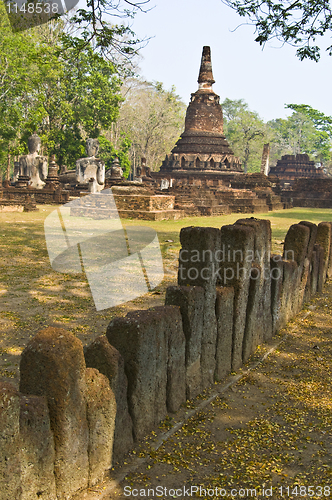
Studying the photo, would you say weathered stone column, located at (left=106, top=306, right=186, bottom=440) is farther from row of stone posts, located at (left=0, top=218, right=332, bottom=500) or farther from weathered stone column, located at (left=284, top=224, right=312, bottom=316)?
weathered stone column, located at (left=284, top=224, right=312, bottom=316)

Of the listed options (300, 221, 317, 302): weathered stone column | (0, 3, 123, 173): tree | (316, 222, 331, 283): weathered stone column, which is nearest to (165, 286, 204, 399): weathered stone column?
(300, 221, 317, 302): weathered stone column

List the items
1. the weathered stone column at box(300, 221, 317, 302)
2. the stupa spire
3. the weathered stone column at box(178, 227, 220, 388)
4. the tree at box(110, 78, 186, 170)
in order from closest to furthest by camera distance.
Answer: the weathered stone column at box(178, 227, 220, 388), the weathered stone column at box(300, 221, 317, 302), the stupa spire, the tree at box(110, 78, 186, 170)

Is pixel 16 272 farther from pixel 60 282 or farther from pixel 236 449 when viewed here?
pixel 236 449

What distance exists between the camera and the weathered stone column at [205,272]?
3.62m

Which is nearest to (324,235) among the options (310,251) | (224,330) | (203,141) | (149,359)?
(310,251)

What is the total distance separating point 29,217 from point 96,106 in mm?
18025

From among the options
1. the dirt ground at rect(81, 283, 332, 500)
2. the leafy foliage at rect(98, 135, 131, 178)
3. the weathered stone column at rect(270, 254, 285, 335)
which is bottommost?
the dirt ground at rect(81, 283, 332, 500)

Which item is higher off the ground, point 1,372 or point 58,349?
point 58,349

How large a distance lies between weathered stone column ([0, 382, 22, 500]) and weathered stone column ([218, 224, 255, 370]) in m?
2.32

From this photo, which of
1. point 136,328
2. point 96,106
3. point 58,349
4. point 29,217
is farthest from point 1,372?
point 96,106

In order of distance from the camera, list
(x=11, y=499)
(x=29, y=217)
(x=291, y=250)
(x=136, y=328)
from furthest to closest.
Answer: (x=29, y=217) < (x=291, y=250) < (x=136, y=328) < (x=11, y=499)

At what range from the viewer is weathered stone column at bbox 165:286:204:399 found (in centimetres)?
337

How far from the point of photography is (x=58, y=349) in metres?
2.26

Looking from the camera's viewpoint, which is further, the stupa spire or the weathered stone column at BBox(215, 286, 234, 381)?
the stupa spire
